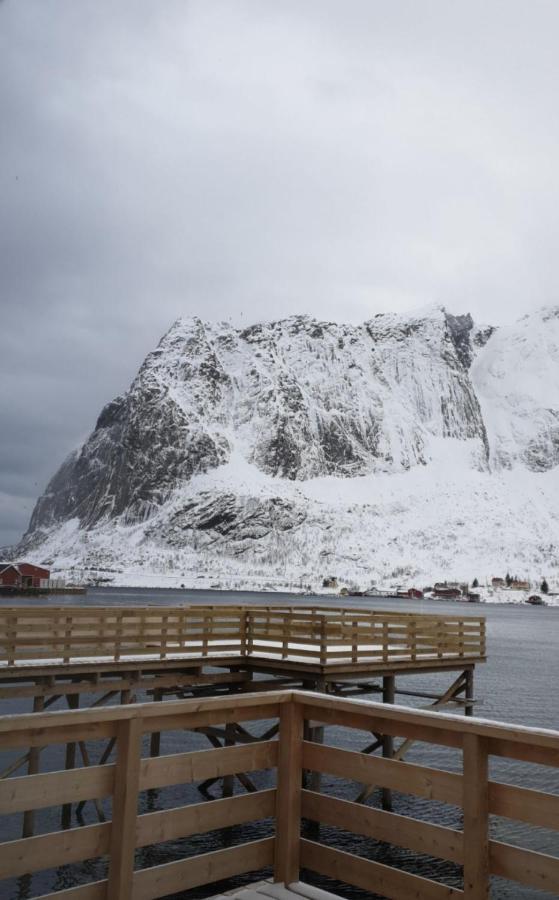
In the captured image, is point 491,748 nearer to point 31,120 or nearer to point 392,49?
Result: point 31,120

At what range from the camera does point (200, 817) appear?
5.85m

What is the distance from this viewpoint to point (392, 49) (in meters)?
12.7

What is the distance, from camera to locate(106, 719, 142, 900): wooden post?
5168 millimetres

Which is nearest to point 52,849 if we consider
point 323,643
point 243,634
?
point 323,643

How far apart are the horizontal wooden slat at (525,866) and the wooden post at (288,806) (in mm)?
1690

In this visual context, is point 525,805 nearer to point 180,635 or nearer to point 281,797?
point 281,797

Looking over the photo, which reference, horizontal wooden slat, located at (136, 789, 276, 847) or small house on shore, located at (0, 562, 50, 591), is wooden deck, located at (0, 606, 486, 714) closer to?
horizontal wooden slat, located at (136, 789, 276, 847)

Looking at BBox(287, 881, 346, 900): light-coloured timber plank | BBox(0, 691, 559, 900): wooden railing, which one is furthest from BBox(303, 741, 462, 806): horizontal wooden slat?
BBox(287, 881, 346, 900): light-coloured timber plank

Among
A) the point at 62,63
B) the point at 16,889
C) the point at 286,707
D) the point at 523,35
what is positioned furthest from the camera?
the point at 16,889

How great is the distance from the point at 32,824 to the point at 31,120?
52.6 feet

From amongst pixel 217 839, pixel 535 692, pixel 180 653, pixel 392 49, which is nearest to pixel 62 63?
pixel 392 49

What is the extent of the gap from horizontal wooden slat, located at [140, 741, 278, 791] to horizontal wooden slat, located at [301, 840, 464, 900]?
85 centimetres

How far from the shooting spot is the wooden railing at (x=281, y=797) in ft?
16.3

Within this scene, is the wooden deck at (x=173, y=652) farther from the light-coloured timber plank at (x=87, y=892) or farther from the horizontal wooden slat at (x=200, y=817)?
the light-coloured timber plank at (x=87, y=892)
